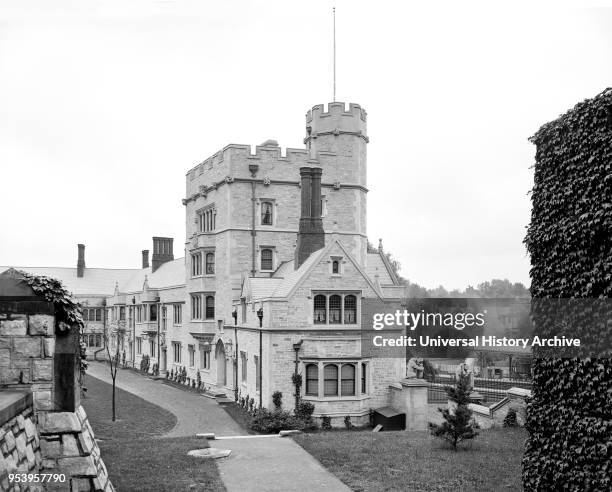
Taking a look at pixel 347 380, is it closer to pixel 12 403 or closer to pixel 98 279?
pixel 12 403

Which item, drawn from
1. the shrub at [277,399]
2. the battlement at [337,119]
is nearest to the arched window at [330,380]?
the shrub at [277,399]

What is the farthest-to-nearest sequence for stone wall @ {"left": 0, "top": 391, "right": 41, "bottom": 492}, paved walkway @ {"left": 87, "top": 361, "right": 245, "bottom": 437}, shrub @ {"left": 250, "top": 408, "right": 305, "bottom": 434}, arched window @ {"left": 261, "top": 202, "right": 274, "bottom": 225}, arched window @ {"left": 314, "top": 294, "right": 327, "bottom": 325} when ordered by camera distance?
arched window @ {"left": 261, "top": 202, "right": 274, "bottom": 225} → arched window @ {"left": 314, "top": 294, "right": 327, "bottom": 325} → paved walkway @ {"left": 87, "top": 361, "right": 245, "bottom": 437} → shrub @ {"left": 250, "top": 408, "right": 305, "bottom": 434} → stone wall @ {"left": 0, "top": 391, "right": 41, "bottom": 492}

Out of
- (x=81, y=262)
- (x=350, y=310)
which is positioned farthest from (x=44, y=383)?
(x=81, y=262)

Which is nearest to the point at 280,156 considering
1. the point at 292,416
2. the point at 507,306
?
the point at 292,416

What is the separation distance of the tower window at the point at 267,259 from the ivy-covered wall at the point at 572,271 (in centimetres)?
2590

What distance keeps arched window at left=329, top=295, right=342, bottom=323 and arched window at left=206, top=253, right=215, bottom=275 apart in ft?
43.7

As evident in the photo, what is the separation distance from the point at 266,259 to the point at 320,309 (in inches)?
408

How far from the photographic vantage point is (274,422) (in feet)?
81.4

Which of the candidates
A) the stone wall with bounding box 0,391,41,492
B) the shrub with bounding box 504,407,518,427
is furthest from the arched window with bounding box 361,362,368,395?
A: the stone wall with bounding box 0,391,41,492

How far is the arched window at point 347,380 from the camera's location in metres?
27.1

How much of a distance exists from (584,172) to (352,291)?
1737 cm

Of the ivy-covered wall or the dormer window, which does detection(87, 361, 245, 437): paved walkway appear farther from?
the ivy-covered wall

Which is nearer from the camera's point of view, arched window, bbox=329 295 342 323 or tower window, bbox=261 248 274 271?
arched window, bbox=329 295 342 323

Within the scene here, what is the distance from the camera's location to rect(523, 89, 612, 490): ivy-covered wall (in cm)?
1018
